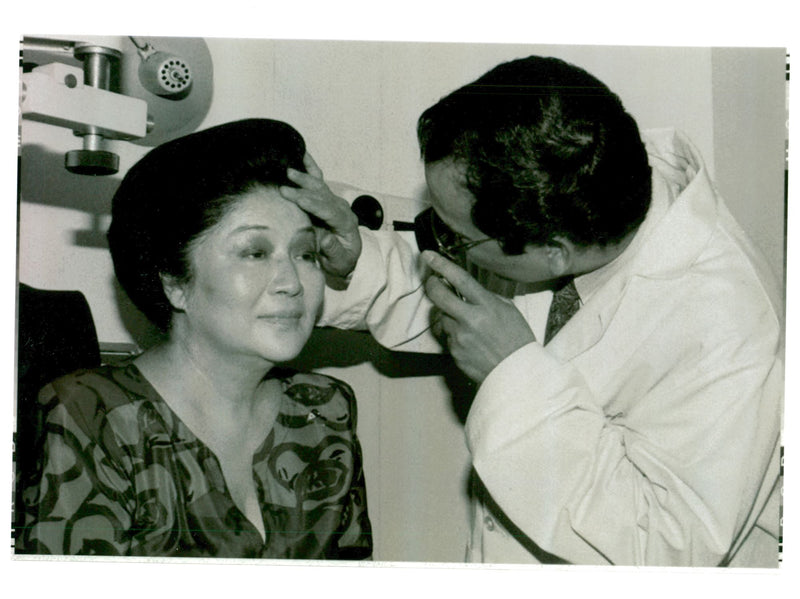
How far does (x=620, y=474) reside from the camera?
1.14 metres

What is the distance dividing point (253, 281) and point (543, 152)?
0.42 meters

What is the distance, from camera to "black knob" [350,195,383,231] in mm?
1232

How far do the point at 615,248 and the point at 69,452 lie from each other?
78cm

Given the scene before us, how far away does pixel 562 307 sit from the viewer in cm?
124

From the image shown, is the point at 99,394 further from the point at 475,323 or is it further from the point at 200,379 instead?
the point at 475,323

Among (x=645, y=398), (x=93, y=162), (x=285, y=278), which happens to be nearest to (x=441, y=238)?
(x=285, y=278)

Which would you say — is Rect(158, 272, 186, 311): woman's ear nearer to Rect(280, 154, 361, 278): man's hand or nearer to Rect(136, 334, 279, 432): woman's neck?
Rect(136, 334, 279, 432): woman's neck

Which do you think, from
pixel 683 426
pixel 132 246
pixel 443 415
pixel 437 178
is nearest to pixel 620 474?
pixel 683 426

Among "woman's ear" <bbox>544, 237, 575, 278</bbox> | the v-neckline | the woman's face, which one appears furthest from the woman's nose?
"woman's ear" <bbox>544, 237, 575, 278</bbox>

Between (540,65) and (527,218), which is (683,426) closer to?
(527,218)

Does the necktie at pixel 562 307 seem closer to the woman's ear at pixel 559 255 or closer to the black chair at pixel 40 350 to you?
the woman's ear at pixel 559 255

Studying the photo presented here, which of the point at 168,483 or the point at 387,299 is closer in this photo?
the point at 168,483

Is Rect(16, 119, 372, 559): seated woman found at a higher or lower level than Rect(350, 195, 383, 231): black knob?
lower

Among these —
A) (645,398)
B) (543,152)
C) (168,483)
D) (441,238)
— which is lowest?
(168,483)
